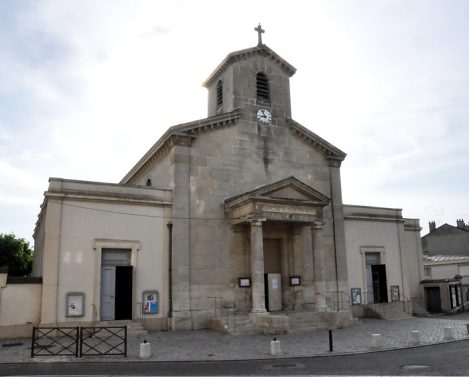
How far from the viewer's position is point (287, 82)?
27391 millimetres

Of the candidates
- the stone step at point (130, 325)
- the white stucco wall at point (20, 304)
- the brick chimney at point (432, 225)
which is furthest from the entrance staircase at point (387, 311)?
the brick chimney at point (432, 225)

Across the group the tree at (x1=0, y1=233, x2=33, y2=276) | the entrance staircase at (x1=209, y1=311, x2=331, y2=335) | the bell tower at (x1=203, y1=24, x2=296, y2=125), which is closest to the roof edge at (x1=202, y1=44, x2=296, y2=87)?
the bell tower at (x1=203, y1=24, x2=296, y2=125)

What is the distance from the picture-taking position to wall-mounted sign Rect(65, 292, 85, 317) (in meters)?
19.3

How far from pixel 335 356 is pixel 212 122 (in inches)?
531

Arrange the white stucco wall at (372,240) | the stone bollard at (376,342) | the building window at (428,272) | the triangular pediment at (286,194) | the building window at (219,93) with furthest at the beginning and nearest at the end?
the building window at (428,272)
the white stucco wall at (372,240)
the building window at (219,93)
the triangular pediment at (286,194)
the stone bollard at (376,342)

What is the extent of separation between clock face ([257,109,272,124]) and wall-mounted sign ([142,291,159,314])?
1084 cm

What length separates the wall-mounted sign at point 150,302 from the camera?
2078 centimetres

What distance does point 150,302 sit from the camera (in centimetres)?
2091

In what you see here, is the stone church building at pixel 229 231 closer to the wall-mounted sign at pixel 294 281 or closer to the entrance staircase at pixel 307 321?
the wall-mounted sign at pixel 294 281

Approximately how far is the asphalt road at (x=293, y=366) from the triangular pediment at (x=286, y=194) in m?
9.26

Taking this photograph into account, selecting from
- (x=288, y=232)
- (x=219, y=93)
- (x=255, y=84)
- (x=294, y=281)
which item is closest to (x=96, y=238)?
(x=288, y=232)

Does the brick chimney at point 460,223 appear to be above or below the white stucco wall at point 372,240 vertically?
above

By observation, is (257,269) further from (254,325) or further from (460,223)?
(460,223)

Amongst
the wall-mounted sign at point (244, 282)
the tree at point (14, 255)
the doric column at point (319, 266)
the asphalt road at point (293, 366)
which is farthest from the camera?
the tree at point (14, 255)
